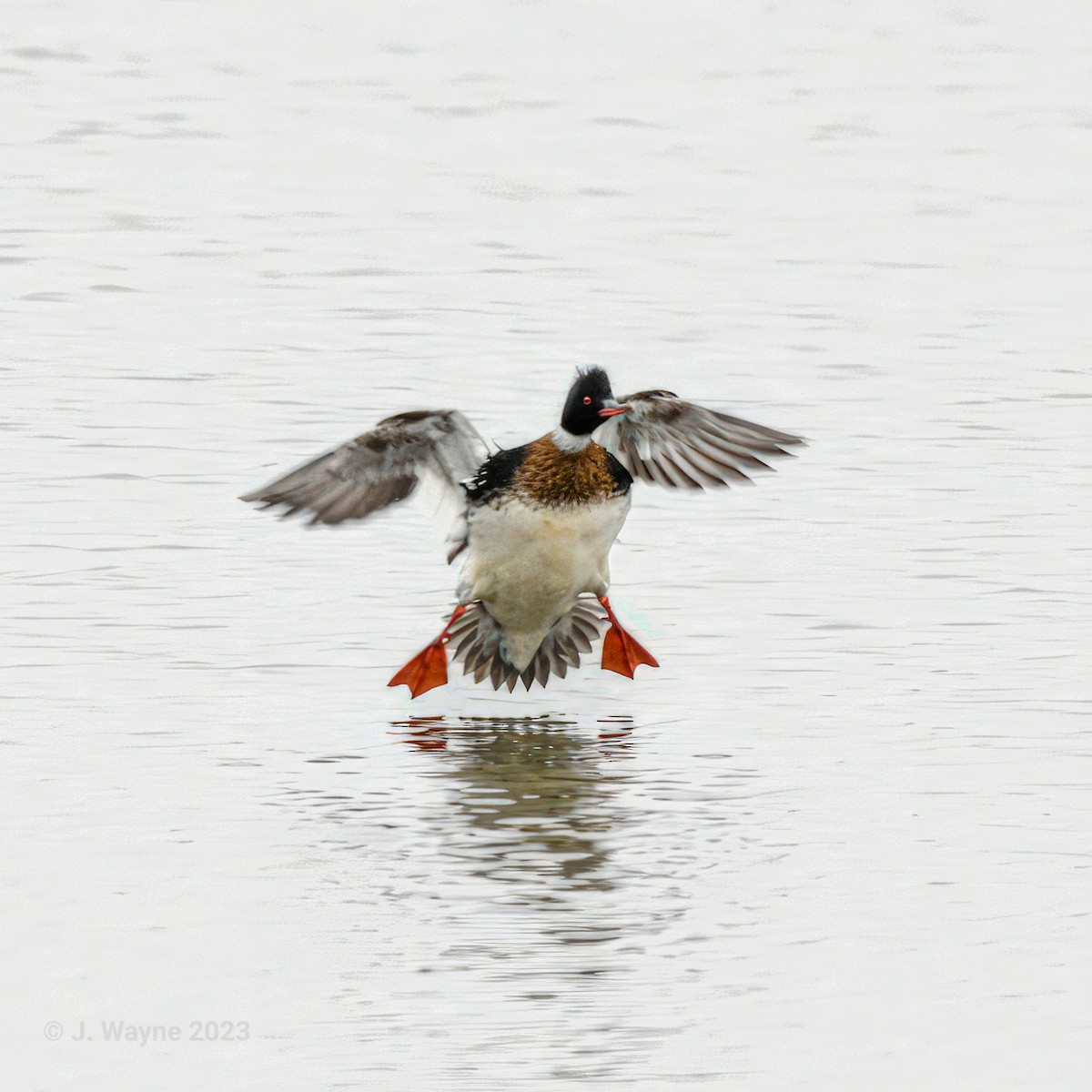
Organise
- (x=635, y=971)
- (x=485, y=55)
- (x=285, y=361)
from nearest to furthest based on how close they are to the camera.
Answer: (x=635, y=971), (x=285, y=361), (x=485, y=55)

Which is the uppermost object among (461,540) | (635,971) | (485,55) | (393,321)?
(485,55)

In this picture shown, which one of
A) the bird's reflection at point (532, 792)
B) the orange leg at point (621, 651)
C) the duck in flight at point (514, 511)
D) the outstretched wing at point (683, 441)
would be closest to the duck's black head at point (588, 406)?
the duck in flight at point (514, 511)

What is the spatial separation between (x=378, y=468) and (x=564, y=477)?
68cm

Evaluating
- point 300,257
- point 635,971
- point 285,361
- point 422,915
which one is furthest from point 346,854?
point 300,257

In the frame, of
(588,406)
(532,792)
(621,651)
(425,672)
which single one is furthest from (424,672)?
(588,406)

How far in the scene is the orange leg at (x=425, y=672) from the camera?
25.7 feet

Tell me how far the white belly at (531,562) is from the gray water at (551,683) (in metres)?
0.33

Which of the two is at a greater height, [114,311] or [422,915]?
[114,311]

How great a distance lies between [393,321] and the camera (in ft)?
43.7

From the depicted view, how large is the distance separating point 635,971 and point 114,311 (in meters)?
8.74

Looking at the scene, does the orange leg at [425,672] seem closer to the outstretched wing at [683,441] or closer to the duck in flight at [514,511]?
the duck in flight at [514,511]

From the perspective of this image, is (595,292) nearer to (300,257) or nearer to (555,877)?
(300,257)

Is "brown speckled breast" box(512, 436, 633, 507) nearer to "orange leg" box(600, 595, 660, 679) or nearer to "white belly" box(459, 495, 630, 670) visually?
"white belly" box(459, 495, 630, 670)

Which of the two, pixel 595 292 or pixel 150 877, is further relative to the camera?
pixel 595 292
